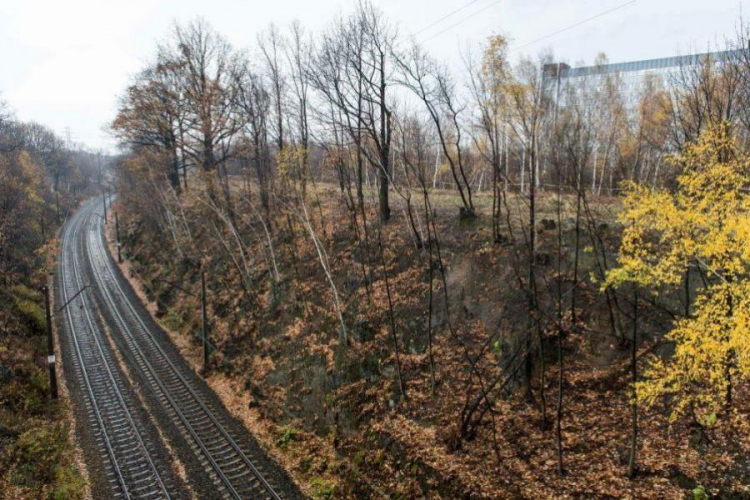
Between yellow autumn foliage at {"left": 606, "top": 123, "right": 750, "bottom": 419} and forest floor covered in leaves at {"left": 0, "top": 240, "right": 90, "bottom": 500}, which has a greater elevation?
yellow autumn foliage at {"left": 606, "top": 123, "right": 750, "bottom": 419}

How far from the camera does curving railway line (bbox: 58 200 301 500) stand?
16.1 metres

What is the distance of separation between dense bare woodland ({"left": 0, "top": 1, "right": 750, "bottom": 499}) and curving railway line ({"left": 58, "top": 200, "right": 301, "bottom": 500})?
1.03 metres

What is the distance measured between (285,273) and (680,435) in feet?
69.7

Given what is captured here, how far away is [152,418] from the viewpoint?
20328 millimetres

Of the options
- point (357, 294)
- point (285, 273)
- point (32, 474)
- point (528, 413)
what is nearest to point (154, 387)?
point (32, 474)

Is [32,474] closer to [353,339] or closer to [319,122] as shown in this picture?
[353,339]

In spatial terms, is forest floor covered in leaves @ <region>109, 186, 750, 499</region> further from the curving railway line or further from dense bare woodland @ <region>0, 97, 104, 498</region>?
dense bare woodland @ <region>0, 97, 104, 498</region>

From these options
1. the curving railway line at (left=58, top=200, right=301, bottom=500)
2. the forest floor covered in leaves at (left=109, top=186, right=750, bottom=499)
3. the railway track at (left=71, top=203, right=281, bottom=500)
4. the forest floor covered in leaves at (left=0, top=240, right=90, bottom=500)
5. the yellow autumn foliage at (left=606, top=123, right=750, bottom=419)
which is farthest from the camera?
the railway track at (left=71, top=203, right=281, bottom=500)

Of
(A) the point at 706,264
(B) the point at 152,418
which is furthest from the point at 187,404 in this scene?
(A) the point at 706,264

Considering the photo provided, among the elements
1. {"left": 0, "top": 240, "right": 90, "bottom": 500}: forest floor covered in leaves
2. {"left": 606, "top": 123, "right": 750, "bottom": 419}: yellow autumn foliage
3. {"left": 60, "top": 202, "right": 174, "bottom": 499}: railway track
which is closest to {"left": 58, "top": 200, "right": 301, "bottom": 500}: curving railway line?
{"left": 60, "top": 202, "right": 174, "bottom": 499}: railway track

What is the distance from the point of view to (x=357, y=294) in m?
23.2

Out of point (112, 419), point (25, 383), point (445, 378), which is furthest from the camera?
point (25, 383)

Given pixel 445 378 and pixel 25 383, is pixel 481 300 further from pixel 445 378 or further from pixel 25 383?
pixel 25 383

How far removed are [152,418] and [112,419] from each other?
1.74 meters
